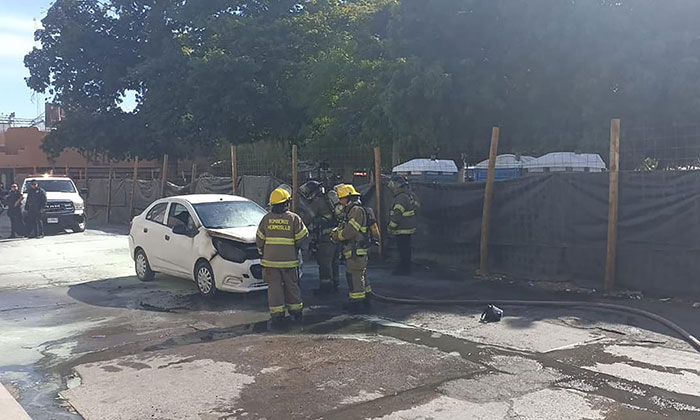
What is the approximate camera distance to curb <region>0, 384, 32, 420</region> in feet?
17.5

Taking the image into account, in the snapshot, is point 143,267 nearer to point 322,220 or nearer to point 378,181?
point 322,220

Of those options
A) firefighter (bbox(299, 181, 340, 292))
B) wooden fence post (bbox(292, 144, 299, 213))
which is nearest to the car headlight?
firefighter (bbox(299, 181, 340, 292))

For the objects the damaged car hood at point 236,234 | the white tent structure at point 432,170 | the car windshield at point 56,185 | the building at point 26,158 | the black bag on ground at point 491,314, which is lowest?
the black bag on ground at point 491,314

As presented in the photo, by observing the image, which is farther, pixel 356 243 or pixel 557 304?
pixel 356 243

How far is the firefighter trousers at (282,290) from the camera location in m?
8.40

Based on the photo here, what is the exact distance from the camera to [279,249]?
27.5 feet

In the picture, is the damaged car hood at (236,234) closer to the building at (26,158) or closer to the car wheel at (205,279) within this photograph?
the car wheel at (205,279)

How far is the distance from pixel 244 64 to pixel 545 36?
14859 millimetres

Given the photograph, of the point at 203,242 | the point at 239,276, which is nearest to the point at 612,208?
the point at 239,276

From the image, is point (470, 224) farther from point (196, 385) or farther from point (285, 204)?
point (196, 385)

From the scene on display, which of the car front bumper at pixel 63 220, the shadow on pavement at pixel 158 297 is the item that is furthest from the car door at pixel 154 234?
the car front bumper at pixel 63 220

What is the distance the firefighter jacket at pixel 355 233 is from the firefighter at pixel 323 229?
121cm

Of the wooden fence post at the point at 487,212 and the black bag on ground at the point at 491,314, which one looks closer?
the black bag on ground at the point at 491,314

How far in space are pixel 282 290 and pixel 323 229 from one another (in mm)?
2009
